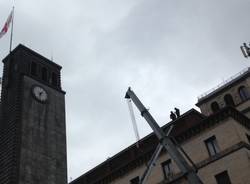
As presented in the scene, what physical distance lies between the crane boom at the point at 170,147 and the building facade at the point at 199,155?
10106 mm

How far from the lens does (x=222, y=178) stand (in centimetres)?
4109

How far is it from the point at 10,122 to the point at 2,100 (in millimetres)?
7533

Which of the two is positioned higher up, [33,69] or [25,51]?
[25,51]

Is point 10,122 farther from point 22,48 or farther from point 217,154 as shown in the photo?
point 217,154

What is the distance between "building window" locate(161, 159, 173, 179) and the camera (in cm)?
4566

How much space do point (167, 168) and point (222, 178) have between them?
6990 mm

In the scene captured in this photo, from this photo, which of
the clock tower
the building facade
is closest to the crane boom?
the building facade

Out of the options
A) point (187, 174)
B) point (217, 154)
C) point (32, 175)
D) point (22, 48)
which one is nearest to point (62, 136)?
point (32, 175)

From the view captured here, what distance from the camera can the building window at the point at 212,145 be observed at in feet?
142

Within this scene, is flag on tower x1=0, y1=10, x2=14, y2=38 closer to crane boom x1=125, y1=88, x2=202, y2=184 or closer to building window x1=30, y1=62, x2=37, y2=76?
building window x1=30, y1=62, x2=37, y2=76

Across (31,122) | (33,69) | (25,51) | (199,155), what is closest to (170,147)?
(199,155)

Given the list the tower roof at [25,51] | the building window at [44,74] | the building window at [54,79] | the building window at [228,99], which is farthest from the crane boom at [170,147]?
the tower roof at [25,51]

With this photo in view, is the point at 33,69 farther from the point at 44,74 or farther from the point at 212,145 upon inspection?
the point at 212,145

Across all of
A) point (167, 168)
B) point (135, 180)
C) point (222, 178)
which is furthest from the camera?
point (135, 180)
